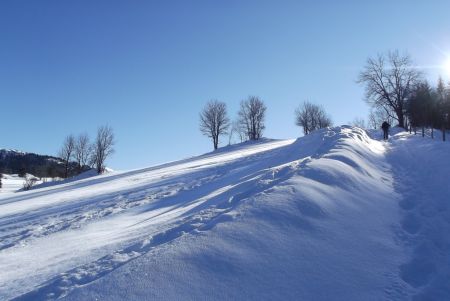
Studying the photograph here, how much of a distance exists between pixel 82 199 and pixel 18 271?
10258 mm

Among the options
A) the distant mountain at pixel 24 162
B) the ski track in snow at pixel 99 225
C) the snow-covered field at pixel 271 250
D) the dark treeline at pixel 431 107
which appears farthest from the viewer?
the distant mountain at pixel 24 162

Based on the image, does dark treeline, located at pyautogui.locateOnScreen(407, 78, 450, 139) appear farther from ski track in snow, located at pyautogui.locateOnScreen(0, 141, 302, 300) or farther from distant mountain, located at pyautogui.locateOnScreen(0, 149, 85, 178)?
distant mountain, located at pyautogui.locateOnScreen(0, 149, 85, 178)

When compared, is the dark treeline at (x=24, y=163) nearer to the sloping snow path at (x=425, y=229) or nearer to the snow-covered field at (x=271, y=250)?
the sloping snow path at (x=425, y=229)

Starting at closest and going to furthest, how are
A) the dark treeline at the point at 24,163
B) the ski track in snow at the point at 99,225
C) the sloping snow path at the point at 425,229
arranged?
the sloping snow path at the point at 425,229, the ski track in snow at the point at 99,225, the dark treeline at the point at 24,163

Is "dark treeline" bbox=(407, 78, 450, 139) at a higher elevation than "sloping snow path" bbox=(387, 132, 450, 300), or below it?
higher

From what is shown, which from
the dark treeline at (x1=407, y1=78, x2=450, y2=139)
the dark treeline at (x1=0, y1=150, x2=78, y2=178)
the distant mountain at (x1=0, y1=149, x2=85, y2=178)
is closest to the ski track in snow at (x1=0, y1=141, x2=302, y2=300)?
the dark treeline at (x1=407, y1=78, x2=450, y2=139)

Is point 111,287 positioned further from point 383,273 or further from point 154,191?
point 154,191

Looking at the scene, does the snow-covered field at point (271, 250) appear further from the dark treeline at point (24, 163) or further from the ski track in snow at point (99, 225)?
the dark treeline at point (24, 163)

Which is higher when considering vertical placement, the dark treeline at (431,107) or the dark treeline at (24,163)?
the dark treeline at (431,107)

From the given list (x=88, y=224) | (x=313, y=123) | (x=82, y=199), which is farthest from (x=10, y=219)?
(x=313, y=123)

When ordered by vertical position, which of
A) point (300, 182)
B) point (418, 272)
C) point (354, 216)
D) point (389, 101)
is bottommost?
point (418, 272)

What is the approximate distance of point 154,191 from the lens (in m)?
16.4

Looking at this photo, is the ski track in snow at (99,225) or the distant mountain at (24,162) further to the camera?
the distant mountain at (24,162)

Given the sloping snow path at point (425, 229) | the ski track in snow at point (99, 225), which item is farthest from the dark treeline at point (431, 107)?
the ski track in snow at point (99, 225)
